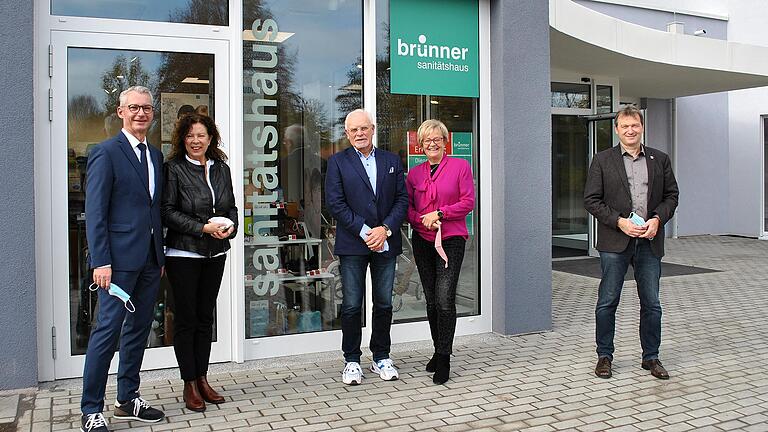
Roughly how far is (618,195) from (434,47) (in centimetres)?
219

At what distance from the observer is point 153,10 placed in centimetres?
548

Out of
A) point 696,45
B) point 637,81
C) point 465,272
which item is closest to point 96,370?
point 465,272

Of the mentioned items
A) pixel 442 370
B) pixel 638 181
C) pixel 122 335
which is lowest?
pixel 442 370

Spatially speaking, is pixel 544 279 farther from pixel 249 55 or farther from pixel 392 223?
pixel 249 55

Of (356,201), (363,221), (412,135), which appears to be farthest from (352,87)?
(363,221)

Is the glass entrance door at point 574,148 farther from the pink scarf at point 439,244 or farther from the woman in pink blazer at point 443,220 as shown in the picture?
the pink scarf at point 439,244

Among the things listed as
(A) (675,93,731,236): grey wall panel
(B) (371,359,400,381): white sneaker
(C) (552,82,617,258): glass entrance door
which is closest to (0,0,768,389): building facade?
(B) (371,359,400,381): white sneaker

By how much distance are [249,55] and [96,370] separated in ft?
9.09

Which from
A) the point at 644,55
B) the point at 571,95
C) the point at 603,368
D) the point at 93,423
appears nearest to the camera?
the point at 93,423

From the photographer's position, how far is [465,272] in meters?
6.79

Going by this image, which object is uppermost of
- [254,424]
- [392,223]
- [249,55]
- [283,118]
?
[249,55]

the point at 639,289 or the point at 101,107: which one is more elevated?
the point at 101,107

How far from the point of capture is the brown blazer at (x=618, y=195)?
5.29m

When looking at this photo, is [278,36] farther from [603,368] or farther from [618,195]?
[603,368]
